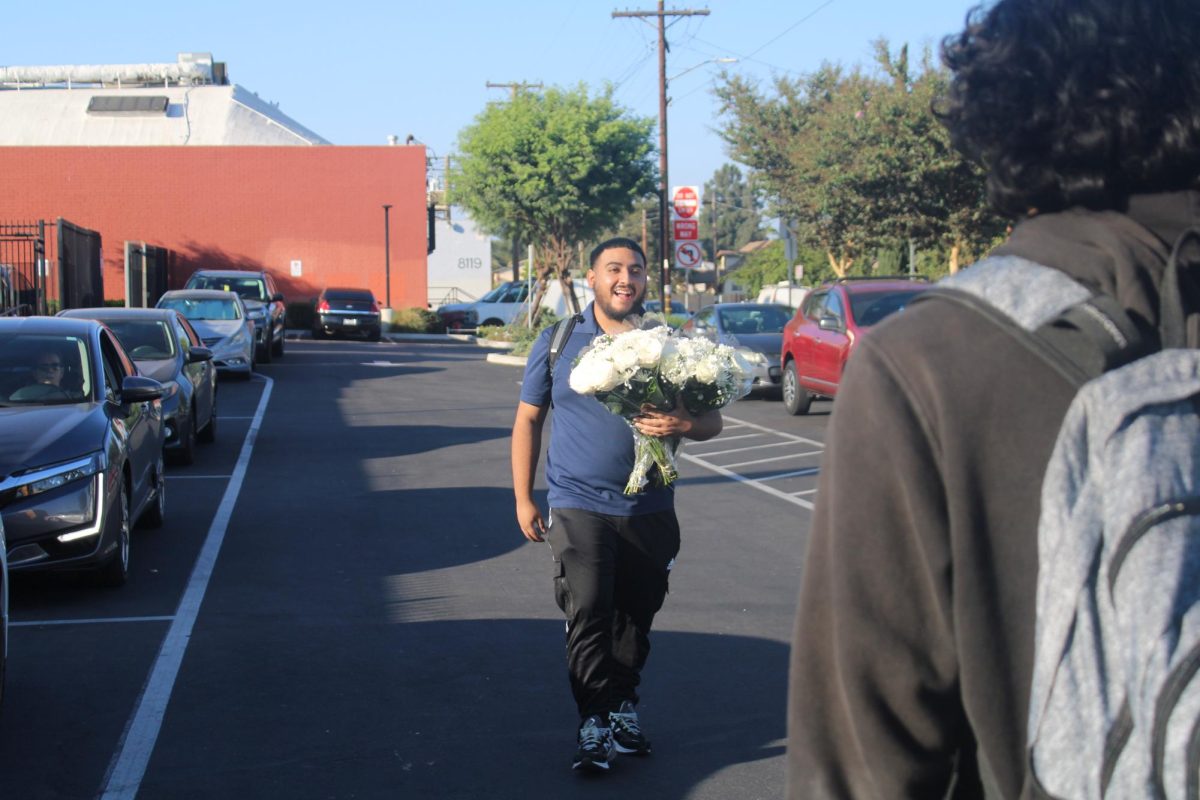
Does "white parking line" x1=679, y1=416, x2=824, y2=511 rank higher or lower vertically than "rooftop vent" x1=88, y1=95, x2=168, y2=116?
lower

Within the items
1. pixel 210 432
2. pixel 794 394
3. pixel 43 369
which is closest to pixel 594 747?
pixel 43 369

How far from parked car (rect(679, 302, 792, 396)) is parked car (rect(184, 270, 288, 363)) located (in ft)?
32.2

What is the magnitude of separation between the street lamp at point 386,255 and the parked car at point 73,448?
37.8 m

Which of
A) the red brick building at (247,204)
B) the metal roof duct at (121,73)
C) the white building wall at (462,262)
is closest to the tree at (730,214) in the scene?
the white building wall at (462,262)

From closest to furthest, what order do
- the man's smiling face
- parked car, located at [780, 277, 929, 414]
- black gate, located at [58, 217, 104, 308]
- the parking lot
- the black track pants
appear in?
1. the black track pants
2. the parking lot
3. the man's smiling face
4. parked car, located at [780, 277, 929, 414]
5. black gate, located at [58, 217, 104, 308]

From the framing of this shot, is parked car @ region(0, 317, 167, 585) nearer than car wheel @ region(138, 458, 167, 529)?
Yes

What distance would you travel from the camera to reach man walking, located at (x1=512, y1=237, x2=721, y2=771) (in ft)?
17.0

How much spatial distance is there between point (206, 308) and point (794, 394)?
36.7 ft

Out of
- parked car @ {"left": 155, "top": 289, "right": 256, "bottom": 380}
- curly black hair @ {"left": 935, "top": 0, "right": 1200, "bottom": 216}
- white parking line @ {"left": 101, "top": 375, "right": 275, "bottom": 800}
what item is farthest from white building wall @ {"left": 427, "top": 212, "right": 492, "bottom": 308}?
curly black hair @ {"left": 935, "top": 0, "right": 1200, "bottom": 216}

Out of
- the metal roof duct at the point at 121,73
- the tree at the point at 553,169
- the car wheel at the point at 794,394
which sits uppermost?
the metal roof duct at the point at 121,73

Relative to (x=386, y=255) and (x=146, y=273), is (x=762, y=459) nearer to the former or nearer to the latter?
(x=146, y=273)

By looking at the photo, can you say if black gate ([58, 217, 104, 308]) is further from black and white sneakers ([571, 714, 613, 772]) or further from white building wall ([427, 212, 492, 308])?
white building wall ([427, 212, 492, 308])

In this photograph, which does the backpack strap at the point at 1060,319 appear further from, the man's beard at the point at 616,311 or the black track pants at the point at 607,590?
the man's beard at the point at 616,311

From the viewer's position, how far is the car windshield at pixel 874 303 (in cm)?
1734
